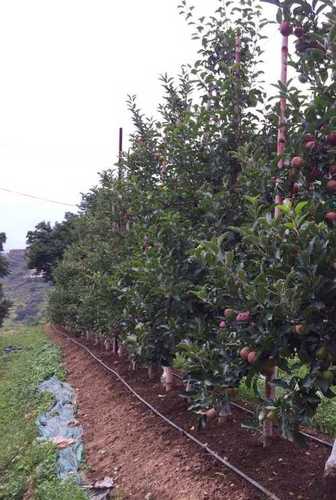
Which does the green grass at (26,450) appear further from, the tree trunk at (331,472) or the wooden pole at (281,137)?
the tree trunk at (331,472)

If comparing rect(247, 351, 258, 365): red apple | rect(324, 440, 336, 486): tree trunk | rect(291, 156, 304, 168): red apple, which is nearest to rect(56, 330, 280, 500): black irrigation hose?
rect(324, 440, 336, 486): tree trunk

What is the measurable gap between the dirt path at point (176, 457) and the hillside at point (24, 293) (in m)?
48.0

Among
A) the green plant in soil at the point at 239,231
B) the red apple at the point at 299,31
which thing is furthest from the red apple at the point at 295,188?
the red apple at the point at 299,31

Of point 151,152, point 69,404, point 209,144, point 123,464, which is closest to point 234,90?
point 209,144

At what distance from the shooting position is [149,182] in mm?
7641

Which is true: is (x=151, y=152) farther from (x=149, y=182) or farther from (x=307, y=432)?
(x=307, y=432)

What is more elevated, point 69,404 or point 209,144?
point 209,144

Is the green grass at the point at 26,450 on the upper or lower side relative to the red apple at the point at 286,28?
lower

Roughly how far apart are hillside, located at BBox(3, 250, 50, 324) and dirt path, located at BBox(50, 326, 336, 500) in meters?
A: 48.0

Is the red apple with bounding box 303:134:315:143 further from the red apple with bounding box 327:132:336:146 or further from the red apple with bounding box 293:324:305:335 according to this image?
the red apple with bounding box 293:324:305:335

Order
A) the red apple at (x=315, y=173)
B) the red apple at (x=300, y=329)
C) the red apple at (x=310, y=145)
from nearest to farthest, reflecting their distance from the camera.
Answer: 1. the red apple at (x=300, y=329)
2. the red apple at (x=310, y=145)
3. the red apple at (x=315, y=173)

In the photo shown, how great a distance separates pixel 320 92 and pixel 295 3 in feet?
2.13

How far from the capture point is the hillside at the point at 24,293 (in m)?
58.6

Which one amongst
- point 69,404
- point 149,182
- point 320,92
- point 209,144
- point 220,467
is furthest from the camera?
point 69,404
